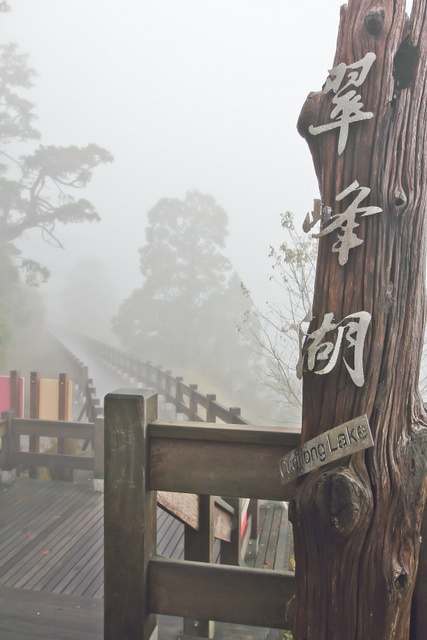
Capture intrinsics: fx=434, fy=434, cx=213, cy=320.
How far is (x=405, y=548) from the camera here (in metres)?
0.87

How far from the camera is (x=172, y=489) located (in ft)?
3.42

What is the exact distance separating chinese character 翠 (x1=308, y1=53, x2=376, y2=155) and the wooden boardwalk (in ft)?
5.81

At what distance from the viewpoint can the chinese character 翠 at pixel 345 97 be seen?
2.95 ft

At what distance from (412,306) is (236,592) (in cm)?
77

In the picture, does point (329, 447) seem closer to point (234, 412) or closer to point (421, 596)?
point (421, 596)

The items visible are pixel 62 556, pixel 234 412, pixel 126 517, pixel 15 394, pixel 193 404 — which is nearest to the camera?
pixel 126 517

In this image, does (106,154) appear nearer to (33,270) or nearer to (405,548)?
(33,270)

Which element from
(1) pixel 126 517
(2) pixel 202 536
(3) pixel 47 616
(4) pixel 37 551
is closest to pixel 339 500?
(1) pixel 126 517

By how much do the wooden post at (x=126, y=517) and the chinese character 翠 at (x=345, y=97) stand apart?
0.74m

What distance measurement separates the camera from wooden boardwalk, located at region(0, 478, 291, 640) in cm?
183

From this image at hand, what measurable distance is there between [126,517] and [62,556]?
5.95 feet

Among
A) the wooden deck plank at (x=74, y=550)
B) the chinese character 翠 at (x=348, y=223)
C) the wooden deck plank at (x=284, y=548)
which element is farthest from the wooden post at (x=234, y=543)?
the chinese character 翠 at (x=348, y=223)

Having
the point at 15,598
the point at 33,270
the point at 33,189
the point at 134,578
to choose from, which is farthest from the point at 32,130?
the point at 134,578

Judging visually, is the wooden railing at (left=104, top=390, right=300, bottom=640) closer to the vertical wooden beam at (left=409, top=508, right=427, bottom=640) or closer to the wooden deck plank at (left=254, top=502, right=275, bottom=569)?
the vertical wooden beam at (left=409, top=508, right=427, bottom=640)
